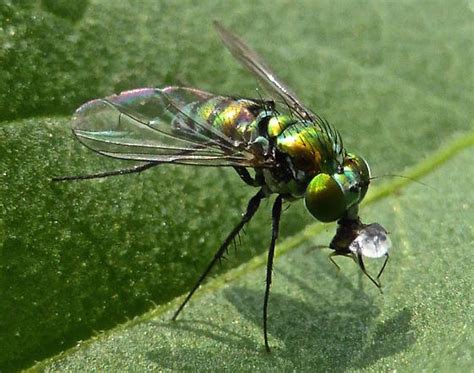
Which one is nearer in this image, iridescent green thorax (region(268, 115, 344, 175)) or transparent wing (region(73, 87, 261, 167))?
transparent wing (region(73, 87, 261, 167))

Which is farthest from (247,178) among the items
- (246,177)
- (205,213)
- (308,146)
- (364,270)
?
(364,270)

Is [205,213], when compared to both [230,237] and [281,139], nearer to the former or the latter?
[230,237]

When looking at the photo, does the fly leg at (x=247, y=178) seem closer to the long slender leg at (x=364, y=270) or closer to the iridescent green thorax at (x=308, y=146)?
the iridescent green thorax at (x=308, y=146)

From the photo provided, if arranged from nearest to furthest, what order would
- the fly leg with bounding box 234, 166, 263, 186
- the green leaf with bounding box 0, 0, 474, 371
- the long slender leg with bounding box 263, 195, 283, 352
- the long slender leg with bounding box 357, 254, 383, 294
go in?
the green leaf with bounding box 0, 0, 474, 371
the long slender leg with bounding box 263, 195, 283, 352
the long slender leg with bounding box 357, 254, 383, 294
the fly leg with bounding box 234, 166, 263, 186

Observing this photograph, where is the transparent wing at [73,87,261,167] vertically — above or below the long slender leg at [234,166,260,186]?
above

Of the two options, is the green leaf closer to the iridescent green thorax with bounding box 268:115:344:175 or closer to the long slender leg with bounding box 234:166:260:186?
the long slender leg with bounding box 234:166:260:186

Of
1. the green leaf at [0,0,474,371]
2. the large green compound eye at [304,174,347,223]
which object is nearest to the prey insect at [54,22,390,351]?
the large green compound eye at [304,174,347,223]

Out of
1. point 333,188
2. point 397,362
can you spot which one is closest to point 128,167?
point 333,188
